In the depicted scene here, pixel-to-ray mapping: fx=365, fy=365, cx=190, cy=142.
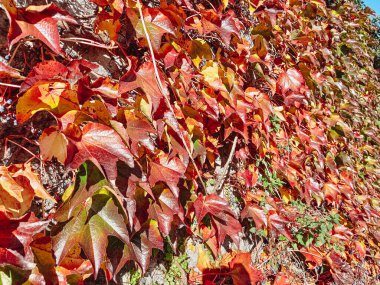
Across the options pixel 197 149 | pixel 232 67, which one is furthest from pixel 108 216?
pixel 232 67

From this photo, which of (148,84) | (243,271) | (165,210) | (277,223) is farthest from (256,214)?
(148,84)

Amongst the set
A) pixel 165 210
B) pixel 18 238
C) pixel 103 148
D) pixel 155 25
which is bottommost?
pixel 165 210

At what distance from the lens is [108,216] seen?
0.90m

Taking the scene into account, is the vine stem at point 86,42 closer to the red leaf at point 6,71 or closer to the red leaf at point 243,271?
the red leaf at point 6,71

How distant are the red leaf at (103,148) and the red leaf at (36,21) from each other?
208 millimetres

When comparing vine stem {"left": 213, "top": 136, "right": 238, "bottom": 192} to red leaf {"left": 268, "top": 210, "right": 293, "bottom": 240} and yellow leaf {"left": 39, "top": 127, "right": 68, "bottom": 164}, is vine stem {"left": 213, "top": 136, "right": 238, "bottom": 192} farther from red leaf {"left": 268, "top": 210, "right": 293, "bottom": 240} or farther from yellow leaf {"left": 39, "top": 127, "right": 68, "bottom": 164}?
yellow leaf {"left": 39, "top": 127, "right": 68, "bottom": 164}

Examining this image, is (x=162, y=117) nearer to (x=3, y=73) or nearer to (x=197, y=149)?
(x=197, y=149)

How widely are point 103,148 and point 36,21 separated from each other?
0.34 meters

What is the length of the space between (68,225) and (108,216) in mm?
95

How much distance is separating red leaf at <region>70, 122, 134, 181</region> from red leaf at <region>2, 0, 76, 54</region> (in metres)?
0.21

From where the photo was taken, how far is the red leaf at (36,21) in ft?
2.72

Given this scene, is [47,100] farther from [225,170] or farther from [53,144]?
[225,170]

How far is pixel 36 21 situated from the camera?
0.87 m

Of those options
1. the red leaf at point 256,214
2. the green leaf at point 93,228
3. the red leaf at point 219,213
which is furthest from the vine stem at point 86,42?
the red leaf at point 256,214
